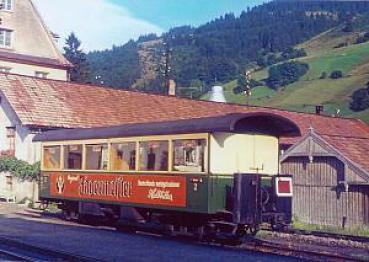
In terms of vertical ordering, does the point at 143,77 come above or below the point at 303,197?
above

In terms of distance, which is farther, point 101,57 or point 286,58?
point 101,57

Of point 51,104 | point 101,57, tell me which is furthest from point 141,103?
point 101,57

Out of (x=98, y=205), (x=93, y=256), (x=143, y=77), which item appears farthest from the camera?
(x=143, y=77)

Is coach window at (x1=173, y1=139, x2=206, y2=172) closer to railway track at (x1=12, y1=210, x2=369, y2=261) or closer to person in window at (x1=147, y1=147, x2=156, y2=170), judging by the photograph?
person in window at (x1=147, y1=147, x2=156, y2=170)

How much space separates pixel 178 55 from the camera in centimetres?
14525

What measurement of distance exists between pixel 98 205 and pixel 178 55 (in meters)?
129

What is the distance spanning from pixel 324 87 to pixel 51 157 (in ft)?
261

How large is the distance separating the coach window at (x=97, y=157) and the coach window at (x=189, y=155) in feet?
10.4

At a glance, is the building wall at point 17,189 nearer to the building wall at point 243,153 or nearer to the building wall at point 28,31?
the building wall at point 243,153

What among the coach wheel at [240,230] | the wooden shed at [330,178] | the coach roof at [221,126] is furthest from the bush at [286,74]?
the coach wheel at [240,230]

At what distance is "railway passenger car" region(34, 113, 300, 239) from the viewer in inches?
559

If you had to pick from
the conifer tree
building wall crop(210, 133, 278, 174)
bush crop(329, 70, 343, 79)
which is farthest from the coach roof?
bush crop(329, 70, 343, 79)

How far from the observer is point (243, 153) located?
15.0 metres

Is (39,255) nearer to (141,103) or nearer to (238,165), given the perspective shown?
(238,165)
